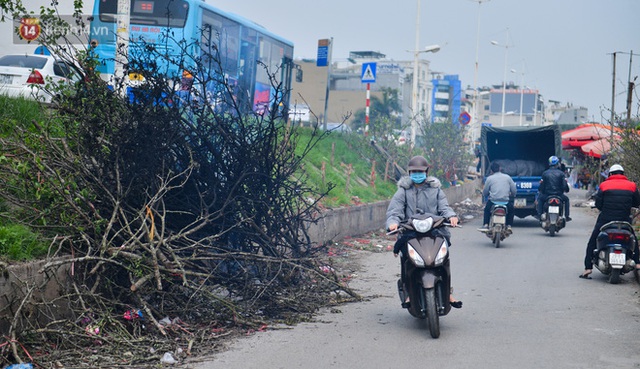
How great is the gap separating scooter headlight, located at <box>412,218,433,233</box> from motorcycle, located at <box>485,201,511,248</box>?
822cm

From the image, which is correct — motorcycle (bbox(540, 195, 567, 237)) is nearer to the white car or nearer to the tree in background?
the white car

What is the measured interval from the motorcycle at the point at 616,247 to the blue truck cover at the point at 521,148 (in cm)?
971

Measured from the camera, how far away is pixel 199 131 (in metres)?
8.51

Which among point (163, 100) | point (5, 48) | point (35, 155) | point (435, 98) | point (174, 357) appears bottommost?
point (174, 357)

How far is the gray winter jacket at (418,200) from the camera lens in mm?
8117

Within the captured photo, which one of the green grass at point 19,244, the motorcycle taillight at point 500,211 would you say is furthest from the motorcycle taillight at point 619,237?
the green grass at point 19,244

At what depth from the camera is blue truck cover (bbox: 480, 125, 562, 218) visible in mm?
21700

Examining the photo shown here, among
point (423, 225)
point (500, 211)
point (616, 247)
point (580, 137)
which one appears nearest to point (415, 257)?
point (423, 225)

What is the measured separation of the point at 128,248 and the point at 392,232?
2419mm

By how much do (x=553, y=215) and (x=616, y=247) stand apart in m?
6.69

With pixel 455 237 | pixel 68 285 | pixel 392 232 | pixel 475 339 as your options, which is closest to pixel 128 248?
pixel 68 285

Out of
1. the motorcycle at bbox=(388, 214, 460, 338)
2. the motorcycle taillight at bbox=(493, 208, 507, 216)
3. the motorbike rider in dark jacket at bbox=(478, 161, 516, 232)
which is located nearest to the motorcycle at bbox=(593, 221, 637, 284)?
the motorcycle at bbox=(388, 214, 460, 338)

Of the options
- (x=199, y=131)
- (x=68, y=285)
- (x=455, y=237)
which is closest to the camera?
(x=68, y=285)

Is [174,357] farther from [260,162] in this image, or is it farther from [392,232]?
[260,162]
